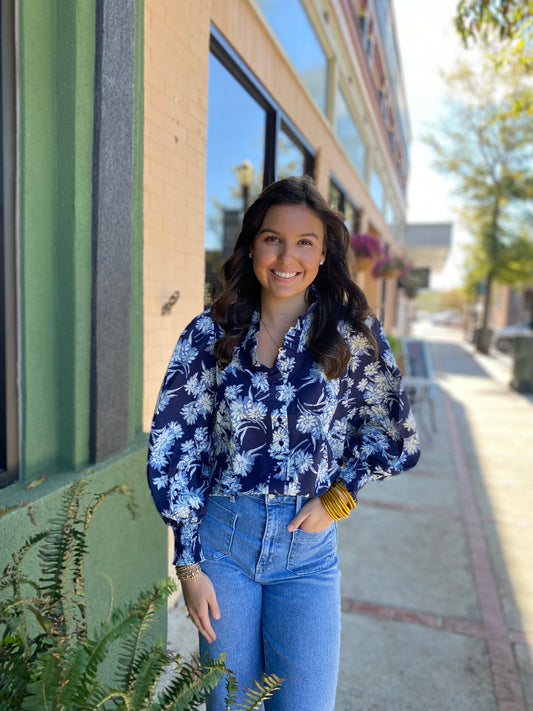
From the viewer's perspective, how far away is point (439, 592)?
3.49 metres

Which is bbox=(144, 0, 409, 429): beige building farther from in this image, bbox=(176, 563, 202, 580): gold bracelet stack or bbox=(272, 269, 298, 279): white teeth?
bbox=(176, 563, 202, 580): gold bracelet stack

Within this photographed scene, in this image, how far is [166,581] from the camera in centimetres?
125

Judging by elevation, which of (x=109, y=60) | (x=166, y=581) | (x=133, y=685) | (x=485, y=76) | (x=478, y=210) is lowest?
(x=133, y=685)

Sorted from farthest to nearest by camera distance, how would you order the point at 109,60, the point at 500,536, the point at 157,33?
the point at 500,536, the point at 157,33, the point at 109,60

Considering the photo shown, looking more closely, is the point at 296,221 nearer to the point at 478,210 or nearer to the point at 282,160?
the point at 282,160

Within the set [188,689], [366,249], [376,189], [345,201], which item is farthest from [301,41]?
[376,189]

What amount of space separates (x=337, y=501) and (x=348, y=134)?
7.96 m

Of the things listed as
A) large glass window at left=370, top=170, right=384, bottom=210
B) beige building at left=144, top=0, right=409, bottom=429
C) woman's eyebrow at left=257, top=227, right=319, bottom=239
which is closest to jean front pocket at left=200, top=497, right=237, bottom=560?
woman's eyebrow at left=257, top=227, right=319, bottom=239

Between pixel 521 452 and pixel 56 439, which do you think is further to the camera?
pixel 521 452

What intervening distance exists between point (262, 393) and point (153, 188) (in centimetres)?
150

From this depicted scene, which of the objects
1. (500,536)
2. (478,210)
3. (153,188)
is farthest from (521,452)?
(478,210)

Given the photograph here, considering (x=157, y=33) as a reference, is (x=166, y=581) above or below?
below

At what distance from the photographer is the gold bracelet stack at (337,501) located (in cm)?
151

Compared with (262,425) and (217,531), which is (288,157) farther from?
(217,531)
